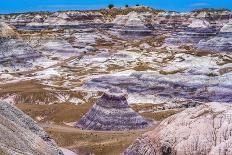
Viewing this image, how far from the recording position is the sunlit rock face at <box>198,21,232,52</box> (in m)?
149

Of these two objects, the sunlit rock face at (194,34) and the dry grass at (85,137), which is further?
the sunlit rock face at (194,34)

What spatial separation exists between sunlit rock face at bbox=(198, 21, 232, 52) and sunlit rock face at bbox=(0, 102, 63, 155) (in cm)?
11230

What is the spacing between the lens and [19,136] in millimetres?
33875

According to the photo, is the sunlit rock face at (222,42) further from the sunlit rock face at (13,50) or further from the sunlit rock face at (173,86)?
the sunlit rock face at (13,50)

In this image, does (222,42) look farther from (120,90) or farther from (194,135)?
(194,135)

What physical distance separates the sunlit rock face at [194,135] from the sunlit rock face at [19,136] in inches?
270

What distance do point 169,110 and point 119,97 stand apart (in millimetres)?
16334

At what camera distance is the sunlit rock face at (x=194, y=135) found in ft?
115

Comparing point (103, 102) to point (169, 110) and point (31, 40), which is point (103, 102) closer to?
point (169, 110)

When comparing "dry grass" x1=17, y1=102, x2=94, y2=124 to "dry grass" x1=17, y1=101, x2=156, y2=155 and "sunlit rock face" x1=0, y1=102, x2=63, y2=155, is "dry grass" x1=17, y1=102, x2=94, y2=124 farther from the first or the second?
"sunlit rock face" x1=0, y1=102, x2=63, y2=155

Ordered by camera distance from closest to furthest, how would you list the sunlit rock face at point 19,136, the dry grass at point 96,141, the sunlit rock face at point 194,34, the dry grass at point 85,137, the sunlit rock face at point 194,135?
1. the sunlit rock face at point 19,136
2. the sunlit rock face at point 194,135
3. the dry grass at point 96,141
4. the dry grass at point 85,137
5. the sunlit rock face at point 194,34

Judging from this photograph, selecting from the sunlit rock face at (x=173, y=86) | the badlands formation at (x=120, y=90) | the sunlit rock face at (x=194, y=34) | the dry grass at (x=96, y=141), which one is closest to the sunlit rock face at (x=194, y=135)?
the badlands formation at (x=120, y=90)

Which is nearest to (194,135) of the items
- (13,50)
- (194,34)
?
(13,50)

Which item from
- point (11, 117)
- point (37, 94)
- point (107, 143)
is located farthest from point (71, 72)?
point (11, 117)
